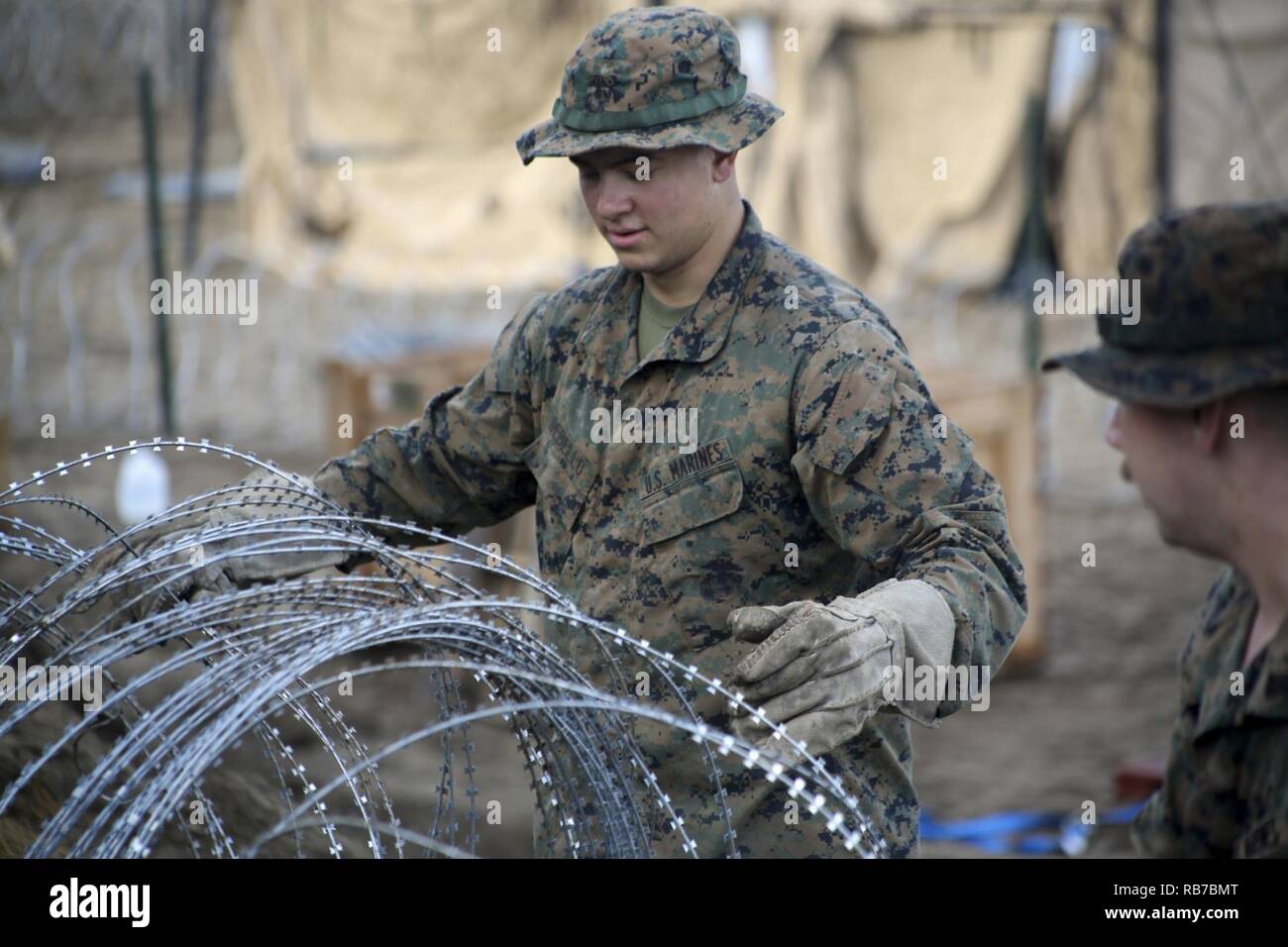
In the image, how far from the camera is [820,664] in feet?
8.36

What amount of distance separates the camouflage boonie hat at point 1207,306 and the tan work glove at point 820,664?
589 millimetres

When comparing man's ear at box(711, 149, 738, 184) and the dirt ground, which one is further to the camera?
the dirt ground

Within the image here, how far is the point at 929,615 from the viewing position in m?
2.66

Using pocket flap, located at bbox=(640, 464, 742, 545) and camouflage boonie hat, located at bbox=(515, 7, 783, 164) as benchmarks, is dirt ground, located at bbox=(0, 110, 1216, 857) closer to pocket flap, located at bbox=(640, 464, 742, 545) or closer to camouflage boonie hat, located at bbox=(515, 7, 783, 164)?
pocket flap, located at bbox=(640, 464, 742, 545)

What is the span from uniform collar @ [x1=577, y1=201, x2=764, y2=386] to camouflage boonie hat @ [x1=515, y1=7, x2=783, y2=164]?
24cm

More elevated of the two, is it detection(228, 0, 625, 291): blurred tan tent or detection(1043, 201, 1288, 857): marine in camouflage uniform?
detection(228, 0, 625, 291): blurred tan tent

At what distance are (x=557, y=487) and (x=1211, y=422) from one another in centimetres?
151

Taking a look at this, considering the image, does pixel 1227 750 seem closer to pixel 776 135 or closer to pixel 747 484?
pixel 747 484

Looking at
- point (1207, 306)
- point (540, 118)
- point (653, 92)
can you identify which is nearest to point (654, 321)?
point (653, 92)

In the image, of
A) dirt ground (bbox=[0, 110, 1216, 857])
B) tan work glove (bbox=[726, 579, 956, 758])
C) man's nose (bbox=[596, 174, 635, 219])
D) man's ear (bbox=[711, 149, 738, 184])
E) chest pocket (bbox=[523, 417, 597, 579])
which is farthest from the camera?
dirt ground (bbox=[0, 110, 1216, 857])

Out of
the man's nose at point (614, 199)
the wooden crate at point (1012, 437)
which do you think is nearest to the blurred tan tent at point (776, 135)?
the wooden crate at point (1012, 437)

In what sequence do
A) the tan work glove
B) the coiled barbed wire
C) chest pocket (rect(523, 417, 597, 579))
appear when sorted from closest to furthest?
the coiled barbed wire → the tan work glove → chest pocket (rect(523, 417, 597, 579))

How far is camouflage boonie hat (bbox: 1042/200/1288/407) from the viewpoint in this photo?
2.06 meters

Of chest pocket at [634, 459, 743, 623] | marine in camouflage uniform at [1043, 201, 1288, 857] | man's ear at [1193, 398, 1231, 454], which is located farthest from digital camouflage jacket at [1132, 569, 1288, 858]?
chest pocket at [634, 459, 743, 623]
